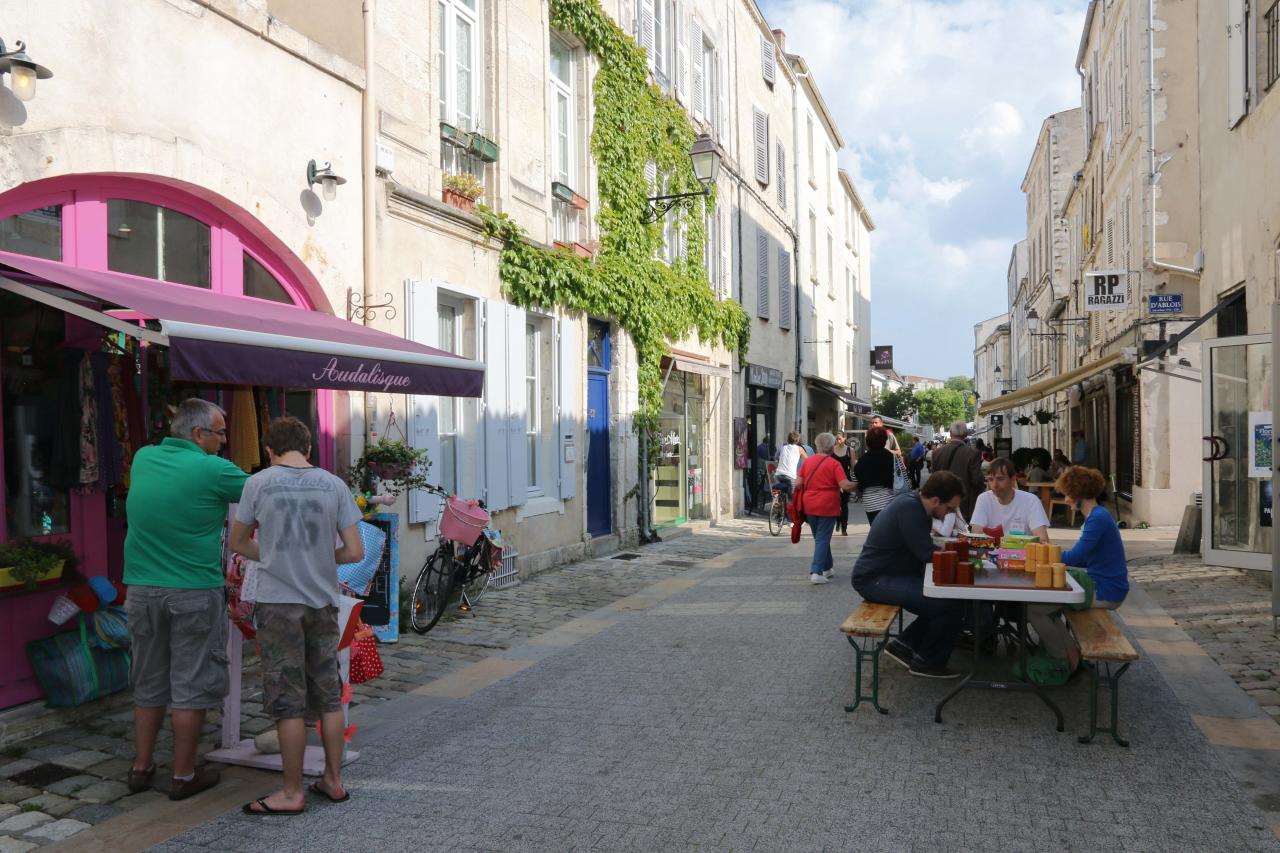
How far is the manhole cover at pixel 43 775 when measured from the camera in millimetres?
4211

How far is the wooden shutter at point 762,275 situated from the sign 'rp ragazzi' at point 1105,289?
597cm

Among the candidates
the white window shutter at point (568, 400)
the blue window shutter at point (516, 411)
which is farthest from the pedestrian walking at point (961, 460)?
the blue window shutter at point (516, 411)

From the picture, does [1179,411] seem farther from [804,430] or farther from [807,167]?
[807,167]

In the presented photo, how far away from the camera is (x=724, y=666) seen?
6336 millimetres

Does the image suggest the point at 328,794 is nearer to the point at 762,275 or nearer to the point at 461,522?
the point at 461,522

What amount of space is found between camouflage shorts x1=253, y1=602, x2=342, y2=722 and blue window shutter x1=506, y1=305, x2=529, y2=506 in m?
5.68

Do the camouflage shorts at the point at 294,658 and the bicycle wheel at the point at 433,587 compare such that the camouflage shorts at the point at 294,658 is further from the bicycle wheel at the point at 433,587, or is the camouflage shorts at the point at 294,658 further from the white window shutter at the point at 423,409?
the white window shutter at the point at 423,409

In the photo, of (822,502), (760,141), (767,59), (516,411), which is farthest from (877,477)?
(767,59)

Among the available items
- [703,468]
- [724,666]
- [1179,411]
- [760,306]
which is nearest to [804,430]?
[760,306]

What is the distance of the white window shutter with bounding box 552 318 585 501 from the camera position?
10922 mm

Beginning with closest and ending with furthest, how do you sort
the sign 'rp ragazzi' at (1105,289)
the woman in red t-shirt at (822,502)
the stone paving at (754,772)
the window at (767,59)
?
the stone paving at (754,772), the woman in red t-shirt at (822,502), the sign 'rp ragazzi' at (1105,289), the window at (767,59)

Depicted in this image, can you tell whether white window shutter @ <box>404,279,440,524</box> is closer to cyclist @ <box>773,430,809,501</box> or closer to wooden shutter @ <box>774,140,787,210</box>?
cyclist @ <box>773,430,809,501</box>

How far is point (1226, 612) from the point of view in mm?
7957

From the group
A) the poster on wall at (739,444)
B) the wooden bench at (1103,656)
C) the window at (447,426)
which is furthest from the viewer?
the poster on wall at (739,444)
